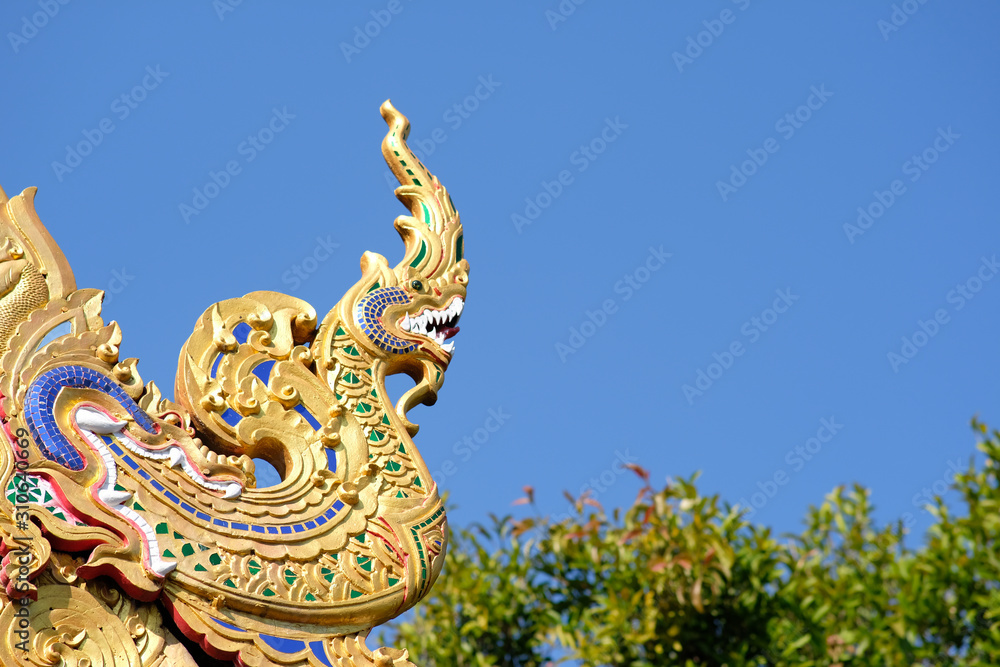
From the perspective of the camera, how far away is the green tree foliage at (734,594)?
715 cm

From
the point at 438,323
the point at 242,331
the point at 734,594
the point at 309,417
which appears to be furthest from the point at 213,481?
the point at 734,594

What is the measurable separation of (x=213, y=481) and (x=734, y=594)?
4278 millimetres

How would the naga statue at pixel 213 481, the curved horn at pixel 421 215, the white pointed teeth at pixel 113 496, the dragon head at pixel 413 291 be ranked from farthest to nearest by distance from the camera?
the curved horn at pixel 421 215
the dragon head at pixel 413 291
the white pointed teeth at pixel 113 496
the naga statue at pixel 213 481

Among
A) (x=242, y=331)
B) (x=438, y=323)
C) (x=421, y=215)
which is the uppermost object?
(x=421, y=215)

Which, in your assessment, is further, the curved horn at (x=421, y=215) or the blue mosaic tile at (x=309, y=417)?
the curved horn at (x=421, y=215)

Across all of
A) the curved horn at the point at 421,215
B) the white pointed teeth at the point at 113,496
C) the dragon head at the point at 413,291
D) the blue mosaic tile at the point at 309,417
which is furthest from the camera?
the curved horn at the point at 421,215

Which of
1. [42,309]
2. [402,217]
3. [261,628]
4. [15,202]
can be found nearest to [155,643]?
[261,628]

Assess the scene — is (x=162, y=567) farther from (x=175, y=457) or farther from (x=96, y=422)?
(x=96, y=422)

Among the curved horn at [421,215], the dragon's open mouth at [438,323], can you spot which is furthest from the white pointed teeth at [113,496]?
the curved horn at [421,215]

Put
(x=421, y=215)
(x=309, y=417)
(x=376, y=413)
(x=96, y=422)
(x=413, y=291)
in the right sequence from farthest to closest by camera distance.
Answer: (x=421, y=215) < (x=413, y=291) < (x=376, y=413) < (x=309, y=417) < (x=96, y=422)

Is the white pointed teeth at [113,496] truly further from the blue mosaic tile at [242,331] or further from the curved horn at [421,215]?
the curved horn at [421,215]

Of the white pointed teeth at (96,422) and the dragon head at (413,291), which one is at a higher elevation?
the dragon head at (413,291)

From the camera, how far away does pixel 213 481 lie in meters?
4.09

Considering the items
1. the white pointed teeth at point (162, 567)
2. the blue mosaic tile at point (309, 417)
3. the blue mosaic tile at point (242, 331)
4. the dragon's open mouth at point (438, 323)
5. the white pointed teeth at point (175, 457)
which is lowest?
the white pointed teeth at point (162, 567)
